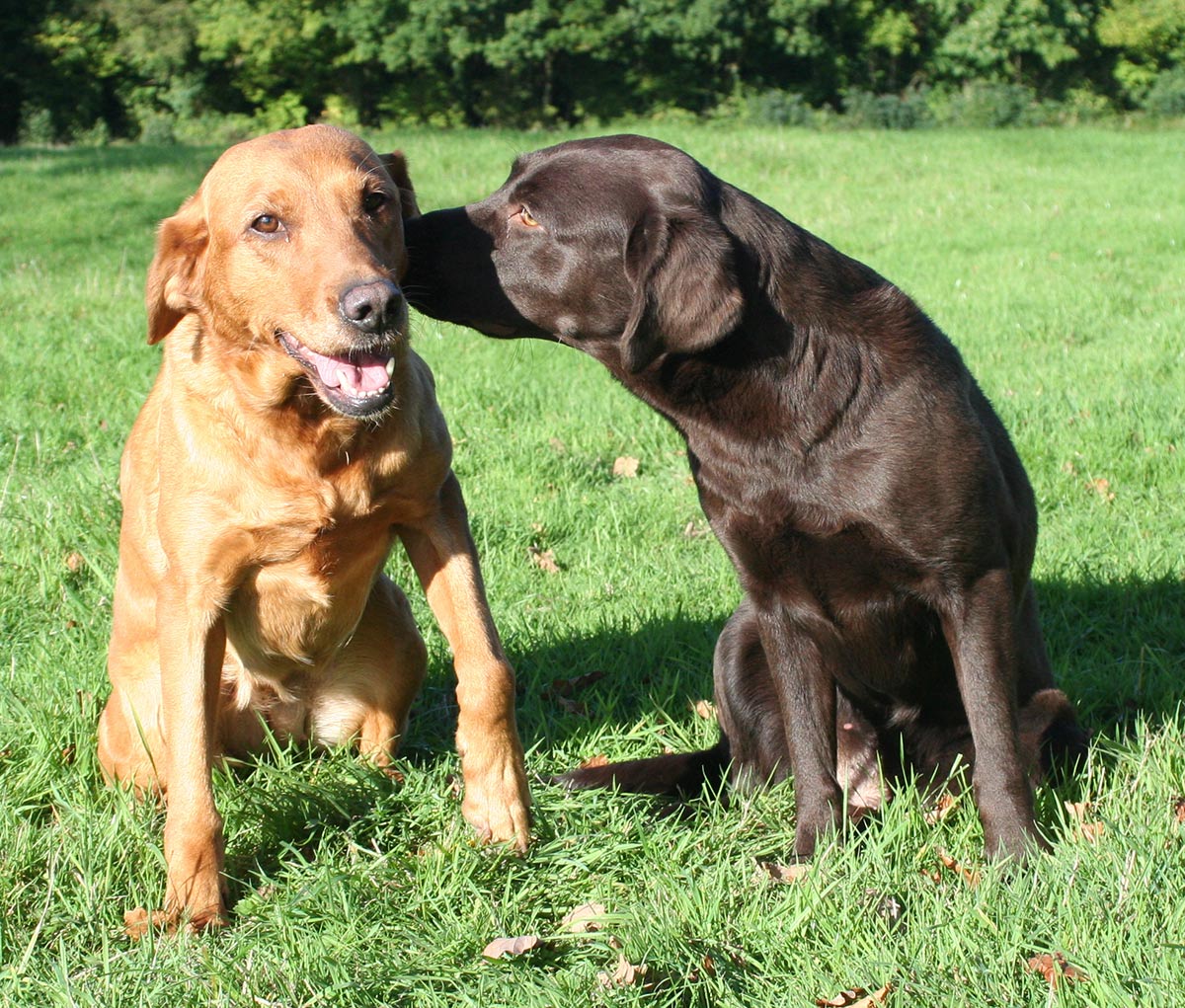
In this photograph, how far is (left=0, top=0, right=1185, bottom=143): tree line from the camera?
1534 inches

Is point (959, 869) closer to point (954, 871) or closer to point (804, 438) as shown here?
point (954, 871)

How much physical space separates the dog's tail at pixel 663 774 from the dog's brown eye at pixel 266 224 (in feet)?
5.41

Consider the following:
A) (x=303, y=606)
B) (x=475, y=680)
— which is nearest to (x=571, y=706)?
(x=475, y=680)

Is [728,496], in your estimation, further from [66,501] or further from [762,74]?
[762,74]

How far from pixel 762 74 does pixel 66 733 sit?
41.5m

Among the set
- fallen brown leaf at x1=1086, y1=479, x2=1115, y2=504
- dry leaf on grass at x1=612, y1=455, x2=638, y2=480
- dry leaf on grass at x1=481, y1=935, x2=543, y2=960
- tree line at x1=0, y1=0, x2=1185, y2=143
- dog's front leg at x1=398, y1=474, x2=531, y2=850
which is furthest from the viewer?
tree line at x1=0, y1=0, x2=1185, y2=143

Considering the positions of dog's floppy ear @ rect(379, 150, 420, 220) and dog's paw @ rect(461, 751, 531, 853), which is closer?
dog's paw @ rect(461, 751, 531, 853)

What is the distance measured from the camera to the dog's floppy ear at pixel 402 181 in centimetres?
360

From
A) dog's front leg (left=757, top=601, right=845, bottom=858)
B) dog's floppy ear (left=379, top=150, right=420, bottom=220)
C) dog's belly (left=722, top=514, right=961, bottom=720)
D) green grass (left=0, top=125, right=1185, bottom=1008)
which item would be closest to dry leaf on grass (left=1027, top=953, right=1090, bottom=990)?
green grass (left=0, top=125, right=1185, bottom=1008)

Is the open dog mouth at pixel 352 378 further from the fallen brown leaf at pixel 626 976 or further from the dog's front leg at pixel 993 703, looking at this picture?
the dog's front leg at pixel 993 703

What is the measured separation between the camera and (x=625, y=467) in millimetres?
5918

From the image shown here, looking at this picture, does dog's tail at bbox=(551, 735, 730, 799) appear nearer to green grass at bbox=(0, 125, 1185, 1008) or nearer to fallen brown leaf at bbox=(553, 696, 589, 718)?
green grass at bbox=(0, 125, 1185, 1008)

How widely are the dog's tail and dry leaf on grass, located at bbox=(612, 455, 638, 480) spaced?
2.41 m

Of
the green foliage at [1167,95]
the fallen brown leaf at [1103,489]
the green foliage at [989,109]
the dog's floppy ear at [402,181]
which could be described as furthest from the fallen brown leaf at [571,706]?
the green foliage at [1167,95]
